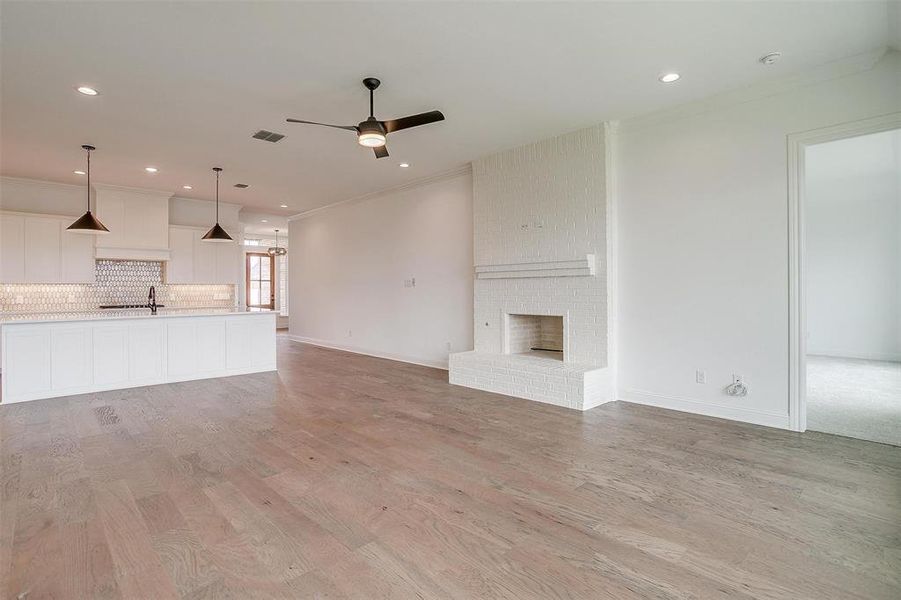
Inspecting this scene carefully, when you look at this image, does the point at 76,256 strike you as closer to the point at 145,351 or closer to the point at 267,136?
the point at 145,351

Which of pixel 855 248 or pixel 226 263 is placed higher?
pixel 855 248

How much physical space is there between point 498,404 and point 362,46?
3609 mm

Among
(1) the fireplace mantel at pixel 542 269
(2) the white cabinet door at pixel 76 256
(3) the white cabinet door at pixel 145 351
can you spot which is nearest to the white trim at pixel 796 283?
(1) the fireplace mantel at pixel 542 269

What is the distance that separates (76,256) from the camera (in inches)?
293

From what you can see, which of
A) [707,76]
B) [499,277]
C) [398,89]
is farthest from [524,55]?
[499,277]

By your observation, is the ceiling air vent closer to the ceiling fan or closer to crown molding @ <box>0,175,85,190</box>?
the ceiling fan

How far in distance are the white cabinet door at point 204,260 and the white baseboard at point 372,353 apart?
2.50 m

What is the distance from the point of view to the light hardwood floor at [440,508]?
6.33ft

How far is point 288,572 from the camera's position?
1979mm

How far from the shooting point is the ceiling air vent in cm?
519

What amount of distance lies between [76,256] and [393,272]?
5.18 m

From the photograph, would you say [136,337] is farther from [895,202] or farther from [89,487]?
[895,202]

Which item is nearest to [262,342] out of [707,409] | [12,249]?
[12,249]

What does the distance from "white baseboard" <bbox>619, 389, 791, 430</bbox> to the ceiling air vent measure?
4.95m
